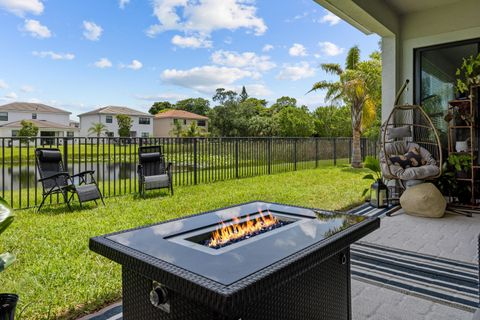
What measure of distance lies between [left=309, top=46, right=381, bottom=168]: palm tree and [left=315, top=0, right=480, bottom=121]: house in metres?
5.09

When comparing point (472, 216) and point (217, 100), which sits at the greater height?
point (217, 100)

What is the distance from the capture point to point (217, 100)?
140 ft

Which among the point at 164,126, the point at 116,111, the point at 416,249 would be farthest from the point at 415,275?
the point at 116,111

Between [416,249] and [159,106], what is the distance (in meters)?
48.3

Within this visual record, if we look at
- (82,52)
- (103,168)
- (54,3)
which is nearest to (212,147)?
(103,168)

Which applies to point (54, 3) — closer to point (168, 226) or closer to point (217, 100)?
point (217, 100)

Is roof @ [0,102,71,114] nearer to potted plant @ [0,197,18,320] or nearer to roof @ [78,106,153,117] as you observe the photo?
roof @ [78,106,153,117]

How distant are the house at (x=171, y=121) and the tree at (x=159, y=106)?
9316 mm

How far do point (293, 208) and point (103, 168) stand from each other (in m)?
4.77

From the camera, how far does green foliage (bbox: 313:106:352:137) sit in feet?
78.1

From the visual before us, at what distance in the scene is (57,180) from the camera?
4527 millimetres

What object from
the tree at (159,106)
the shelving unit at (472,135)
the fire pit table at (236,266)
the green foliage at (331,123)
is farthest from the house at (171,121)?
the fire pit table at (236,266)

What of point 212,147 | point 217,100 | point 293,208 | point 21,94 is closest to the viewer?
point 293,208

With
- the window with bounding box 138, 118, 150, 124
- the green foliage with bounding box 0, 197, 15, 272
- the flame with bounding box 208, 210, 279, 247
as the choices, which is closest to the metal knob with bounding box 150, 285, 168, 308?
the flame with bounding box 208, 210, 279, 247
